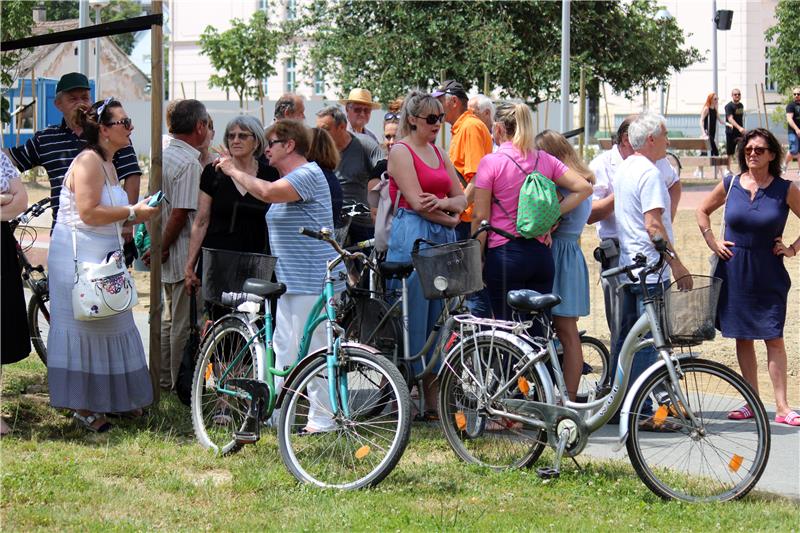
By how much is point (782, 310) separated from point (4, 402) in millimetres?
5002

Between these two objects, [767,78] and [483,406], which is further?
[767,78]

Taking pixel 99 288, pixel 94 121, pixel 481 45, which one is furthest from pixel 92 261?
pixel 481 45

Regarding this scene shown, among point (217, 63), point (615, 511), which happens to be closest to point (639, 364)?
point (615, 511)

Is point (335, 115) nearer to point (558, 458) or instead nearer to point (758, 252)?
point (758, 252)

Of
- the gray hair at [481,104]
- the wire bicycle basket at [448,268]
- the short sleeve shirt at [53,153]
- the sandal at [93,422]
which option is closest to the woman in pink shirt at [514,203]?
the wire bicycle basket at [448,268]

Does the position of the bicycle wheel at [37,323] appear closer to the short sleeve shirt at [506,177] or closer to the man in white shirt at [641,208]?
the short sleeve shirt at [506,177]

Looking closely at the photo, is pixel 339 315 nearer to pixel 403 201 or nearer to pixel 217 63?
pixel 403 201

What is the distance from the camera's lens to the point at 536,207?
6.89 m

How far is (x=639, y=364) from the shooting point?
7348 millimetres

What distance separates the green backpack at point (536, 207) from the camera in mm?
6895

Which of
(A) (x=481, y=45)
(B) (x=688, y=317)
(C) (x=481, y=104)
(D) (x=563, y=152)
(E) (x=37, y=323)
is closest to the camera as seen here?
(B) (x=688, y=317)

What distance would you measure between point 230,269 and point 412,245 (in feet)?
3.97

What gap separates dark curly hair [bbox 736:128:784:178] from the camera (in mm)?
7398

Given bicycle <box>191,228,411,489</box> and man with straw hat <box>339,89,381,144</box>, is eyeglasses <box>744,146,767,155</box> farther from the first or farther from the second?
man with straw hat <box>339,89,381,144</box>
